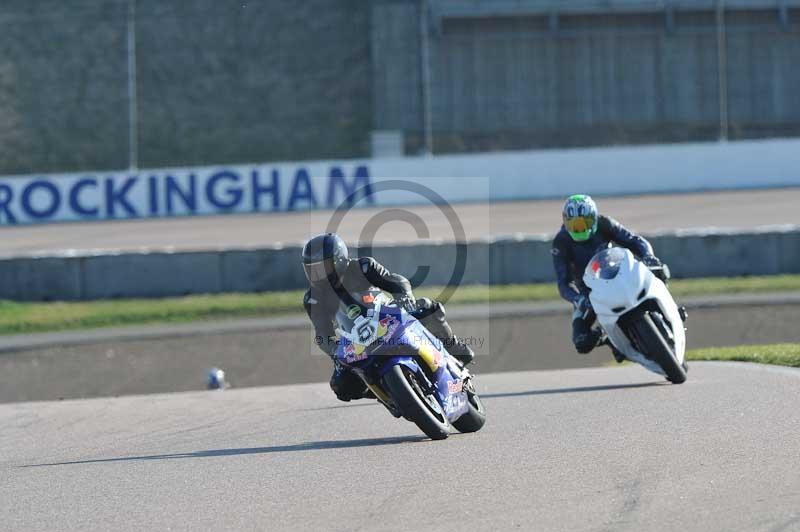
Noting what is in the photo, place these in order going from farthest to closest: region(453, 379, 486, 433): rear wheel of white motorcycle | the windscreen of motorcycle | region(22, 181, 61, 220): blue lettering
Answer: region(22, 181, 61, 220): blue lettering < the windscreen of motorcycle < region(453, 379, 486, 433): rear wheel of white motorcycle

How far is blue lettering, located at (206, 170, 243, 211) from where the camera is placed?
32.7 m

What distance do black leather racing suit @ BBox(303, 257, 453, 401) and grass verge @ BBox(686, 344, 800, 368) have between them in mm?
4007

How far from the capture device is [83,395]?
48.5 feet

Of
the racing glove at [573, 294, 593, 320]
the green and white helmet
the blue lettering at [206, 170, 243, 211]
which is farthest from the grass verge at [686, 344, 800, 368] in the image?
the blue lettering at [206, 170, 243, 211]

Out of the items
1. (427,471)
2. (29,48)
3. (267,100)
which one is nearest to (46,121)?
(29,48)

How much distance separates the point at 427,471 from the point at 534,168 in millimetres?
27851

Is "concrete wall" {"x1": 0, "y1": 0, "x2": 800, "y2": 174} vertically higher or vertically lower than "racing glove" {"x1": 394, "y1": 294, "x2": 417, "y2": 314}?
higher

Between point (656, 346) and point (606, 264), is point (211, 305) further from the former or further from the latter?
point (656, 346)

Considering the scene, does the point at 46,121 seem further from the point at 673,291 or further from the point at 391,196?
the point at 673,291

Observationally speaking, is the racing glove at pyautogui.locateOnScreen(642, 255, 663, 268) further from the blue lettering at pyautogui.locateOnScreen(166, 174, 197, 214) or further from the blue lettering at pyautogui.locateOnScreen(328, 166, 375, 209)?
the blue lettering at pyautogui.locateOnScreen(166, 174, 197, 214)

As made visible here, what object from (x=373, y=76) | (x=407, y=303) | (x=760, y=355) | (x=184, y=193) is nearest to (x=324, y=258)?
(x=407, y=303)

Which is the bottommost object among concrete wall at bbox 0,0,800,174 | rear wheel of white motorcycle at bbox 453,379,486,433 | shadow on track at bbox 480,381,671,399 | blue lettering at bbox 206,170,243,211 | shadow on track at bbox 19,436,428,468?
shadow on track at bbox 480,381,671,399

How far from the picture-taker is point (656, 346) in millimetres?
9672

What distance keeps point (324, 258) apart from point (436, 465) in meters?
1.50
